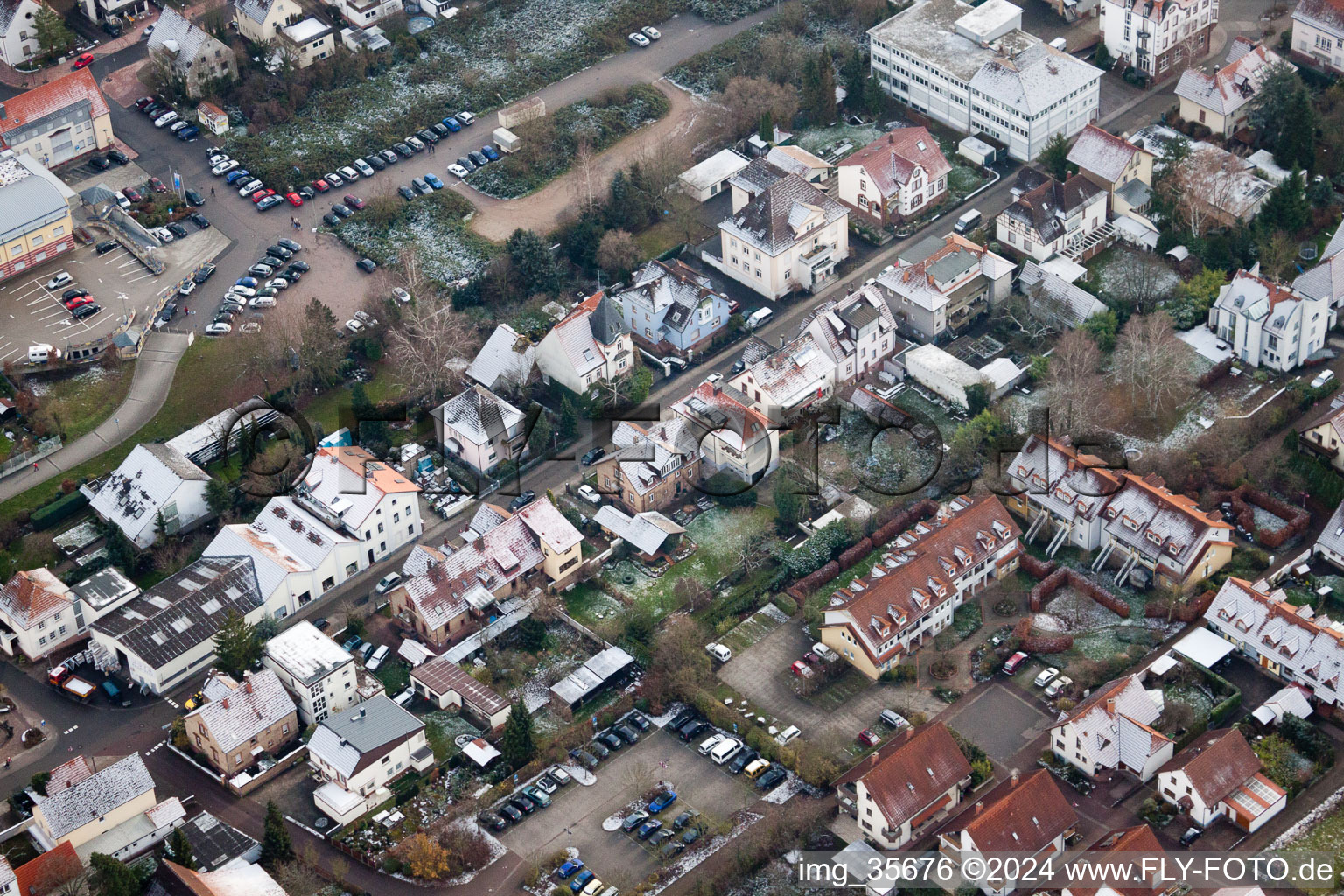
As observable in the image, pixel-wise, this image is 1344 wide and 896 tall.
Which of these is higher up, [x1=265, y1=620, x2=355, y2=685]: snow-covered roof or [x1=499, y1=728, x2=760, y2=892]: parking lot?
[x1=265, y1=620, x2=355, y2=685]: snow-covered roof

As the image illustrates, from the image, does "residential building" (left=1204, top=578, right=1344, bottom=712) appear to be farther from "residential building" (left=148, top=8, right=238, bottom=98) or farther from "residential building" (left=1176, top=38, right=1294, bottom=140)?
"residential building" (left=148, top=8, right=238, bottom=98)

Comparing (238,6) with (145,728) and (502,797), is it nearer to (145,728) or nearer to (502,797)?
(145,728)

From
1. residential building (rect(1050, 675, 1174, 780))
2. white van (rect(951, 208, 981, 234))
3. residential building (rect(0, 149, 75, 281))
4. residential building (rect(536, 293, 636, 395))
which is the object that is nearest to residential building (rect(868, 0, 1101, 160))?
white van (rect(951, 208, 981, 234))

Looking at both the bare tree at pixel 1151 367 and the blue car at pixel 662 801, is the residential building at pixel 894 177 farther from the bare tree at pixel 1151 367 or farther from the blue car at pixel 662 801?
the blue car at pixel 662 801

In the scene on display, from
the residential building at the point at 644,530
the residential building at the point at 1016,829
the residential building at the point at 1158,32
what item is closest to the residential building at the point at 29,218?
the residential building at the point at 644,530

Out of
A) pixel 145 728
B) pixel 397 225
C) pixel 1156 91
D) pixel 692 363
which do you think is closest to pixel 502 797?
pixel 145 728
